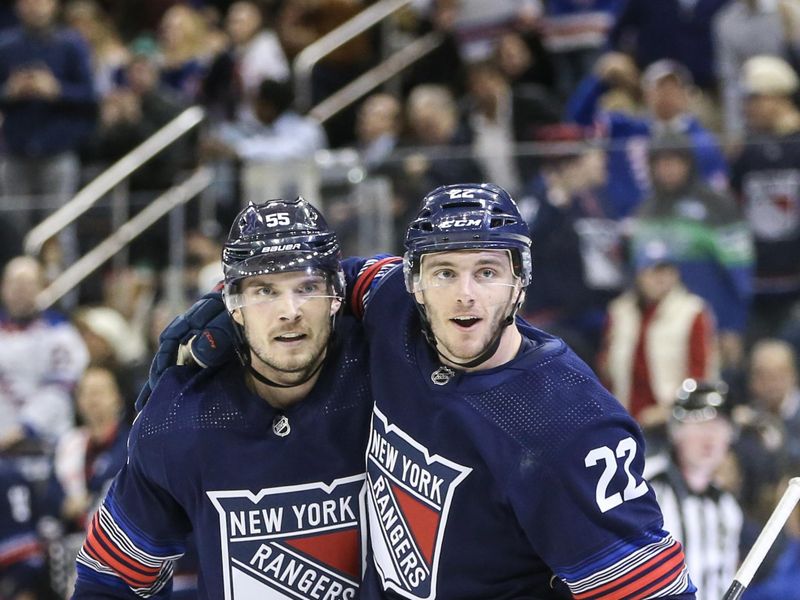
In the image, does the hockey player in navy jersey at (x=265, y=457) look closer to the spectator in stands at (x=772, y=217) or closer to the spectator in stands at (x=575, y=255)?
the spectator in stands at (x=575, y=255)

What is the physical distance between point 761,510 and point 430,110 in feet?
7.43

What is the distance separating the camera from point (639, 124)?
242 inches

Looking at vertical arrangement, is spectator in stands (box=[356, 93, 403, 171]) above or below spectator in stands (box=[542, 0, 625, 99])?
below

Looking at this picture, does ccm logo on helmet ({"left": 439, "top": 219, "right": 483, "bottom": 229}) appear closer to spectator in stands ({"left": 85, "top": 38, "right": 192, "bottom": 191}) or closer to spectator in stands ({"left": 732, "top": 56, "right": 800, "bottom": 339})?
spectator in stands ({"left": 732, "top": 56, "right": 800, "bottom": 339})

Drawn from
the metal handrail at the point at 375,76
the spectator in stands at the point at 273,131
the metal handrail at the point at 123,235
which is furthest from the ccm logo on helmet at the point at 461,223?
the metal handrail at the point at 375,76

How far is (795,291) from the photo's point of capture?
18.1 feet

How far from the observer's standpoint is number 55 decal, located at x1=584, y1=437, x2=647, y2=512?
2.69 meters

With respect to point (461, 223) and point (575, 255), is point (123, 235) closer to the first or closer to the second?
point (575, 255)

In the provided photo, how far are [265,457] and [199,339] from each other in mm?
304

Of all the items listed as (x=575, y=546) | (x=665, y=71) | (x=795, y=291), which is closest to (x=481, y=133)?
(x=665, y=71)

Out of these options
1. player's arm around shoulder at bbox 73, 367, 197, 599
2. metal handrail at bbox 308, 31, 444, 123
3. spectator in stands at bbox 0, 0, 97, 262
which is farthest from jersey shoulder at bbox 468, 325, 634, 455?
metal handrail at bbox 308, 31, 444, 123

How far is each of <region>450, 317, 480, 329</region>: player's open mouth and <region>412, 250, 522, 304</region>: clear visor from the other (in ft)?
0.14

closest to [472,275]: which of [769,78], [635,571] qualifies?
[635,571]

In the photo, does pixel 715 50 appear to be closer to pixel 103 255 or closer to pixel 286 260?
pixel 103 255
